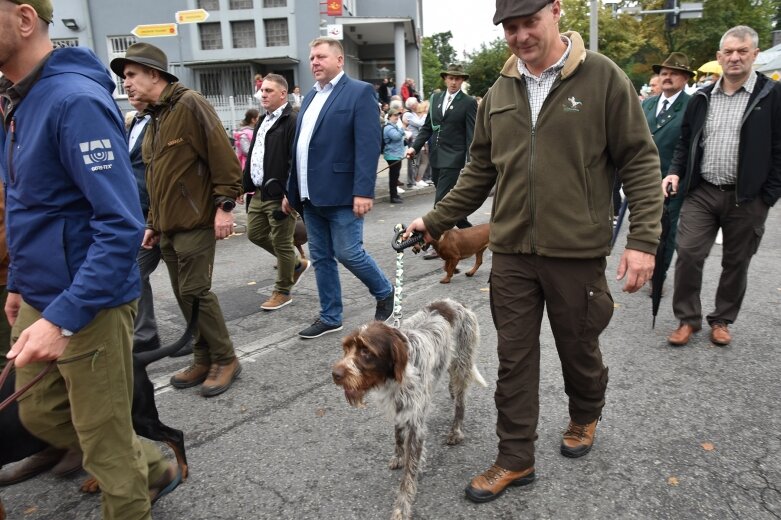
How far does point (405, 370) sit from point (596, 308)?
3.30ft

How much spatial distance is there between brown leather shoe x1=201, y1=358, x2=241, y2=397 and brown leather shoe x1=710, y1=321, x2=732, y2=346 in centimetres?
387

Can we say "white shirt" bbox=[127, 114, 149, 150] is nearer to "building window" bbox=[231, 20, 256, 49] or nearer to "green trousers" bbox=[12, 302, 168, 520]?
"green trousers" bbox=[12, 302, 168, 520]

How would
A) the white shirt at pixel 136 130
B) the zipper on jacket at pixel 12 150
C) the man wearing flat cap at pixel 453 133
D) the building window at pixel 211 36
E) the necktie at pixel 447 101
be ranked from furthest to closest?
the building window at pixel 211 36
the necktie at pixel 447 101
the man wearing flat cap at pixel 453 133
the white shirt at pixel 136 130
the zipper on jacket at pixel 12 150

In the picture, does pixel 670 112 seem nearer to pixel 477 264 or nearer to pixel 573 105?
pixel 477 264

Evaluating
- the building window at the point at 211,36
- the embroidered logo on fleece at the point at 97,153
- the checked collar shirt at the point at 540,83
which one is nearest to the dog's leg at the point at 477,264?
the checked collar shirt at the point at 540,83

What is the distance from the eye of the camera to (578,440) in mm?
3238

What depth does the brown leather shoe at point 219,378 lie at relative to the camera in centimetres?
409

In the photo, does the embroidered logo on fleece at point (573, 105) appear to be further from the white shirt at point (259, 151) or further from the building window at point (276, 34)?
the building window at point (276, 34)

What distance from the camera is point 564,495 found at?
2.90 m

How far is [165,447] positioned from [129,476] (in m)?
1.26

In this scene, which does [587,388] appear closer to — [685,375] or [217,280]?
[685,375]

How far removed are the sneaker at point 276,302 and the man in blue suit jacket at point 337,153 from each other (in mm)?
1038

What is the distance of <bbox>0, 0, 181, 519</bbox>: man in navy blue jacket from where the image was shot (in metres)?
2.00

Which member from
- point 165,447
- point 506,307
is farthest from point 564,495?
point 165,447
